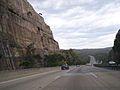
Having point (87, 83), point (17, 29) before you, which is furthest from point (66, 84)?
point (17, 29)

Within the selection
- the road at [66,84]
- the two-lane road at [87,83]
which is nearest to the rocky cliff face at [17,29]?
the two-lane road at [87,83]

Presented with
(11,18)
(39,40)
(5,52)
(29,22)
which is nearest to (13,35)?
(11,18)

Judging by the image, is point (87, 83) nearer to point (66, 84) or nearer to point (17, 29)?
point (66, 84)

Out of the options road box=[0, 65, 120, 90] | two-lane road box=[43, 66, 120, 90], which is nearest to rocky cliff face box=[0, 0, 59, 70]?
two-lane road box=[43, 66, 120, 90]

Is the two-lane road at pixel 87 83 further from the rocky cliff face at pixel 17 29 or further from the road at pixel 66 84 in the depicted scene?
the rocky cliff face at pixel 17 29

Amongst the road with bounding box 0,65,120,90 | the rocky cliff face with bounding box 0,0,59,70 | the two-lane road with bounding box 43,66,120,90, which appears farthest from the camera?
the rocky cliff face with bounding box 0,0,59,70

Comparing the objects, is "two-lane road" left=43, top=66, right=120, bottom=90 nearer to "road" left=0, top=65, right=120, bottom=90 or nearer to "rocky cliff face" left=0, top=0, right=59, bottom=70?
"road" left=0, top=65, right=120, bottom=90

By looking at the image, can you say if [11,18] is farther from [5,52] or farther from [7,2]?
[5,52]

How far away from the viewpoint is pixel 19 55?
7831cm

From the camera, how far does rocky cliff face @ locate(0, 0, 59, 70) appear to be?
69.8m

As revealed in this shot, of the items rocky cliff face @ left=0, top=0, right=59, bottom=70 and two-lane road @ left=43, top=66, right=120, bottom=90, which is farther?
rocky cliff face @ left=0, top=0, right=59, bottom=70

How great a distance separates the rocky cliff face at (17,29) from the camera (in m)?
69.8

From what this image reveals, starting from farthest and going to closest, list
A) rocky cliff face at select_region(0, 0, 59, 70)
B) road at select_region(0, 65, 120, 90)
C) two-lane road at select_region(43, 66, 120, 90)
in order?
rocky cliff face at select_region(0, 0, 59, 70), road at select_region(0, 65, 120, 90), two-lane road at select_region(43, 66, 120, 90)

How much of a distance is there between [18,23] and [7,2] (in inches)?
277
